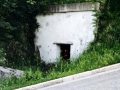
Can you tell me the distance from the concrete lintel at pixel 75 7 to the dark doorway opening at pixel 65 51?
1541 millimetres

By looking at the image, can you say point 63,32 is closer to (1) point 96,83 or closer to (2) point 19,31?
(2) point 19,31

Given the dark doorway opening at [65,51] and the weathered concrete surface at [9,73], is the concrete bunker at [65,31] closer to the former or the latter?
the dark doorway opening at [65,51]

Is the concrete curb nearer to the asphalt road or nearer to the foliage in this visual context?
the asphalt road

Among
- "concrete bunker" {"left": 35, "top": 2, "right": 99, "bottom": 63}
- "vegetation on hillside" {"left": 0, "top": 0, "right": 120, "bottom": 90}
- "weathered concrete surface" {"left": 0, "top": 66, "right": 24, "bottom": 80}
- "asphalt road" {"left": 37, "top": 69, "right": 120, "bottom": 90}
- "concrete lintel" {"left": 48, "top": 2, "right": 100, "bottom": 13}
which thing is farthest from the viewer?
"concrete bunker" {"left": 35, "top": 2, "right": 99, "bottom": 63}

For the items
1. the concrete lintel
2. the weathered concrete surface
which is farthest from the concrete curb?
the concrete lintel

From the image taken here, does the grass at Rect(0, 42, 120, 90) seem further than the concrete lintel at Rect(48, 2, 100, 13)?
No

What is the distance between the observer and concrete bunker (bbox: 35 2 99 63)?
11266 mm

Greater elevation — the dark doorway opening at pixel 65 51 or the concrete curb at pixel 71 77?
the concrete curb at pixel 71 77

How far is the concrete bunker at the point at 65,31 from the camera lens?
11266mm

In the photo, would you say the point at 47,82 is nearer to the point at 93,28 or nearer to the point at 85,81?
the point at 85,81

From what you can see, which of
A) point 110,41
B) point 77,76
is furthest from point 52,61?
point 77,76

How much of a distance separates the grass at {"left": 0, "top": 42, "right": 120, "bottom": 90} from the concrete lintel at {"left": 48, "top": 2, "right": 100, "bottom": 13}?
Answer: 1397 millimetres

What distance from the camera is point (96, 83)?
26.1 ft

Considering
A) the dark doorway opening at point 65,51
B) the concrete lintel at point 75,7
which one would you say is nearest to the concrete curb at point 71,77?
the concrete lintel at point 75,7
